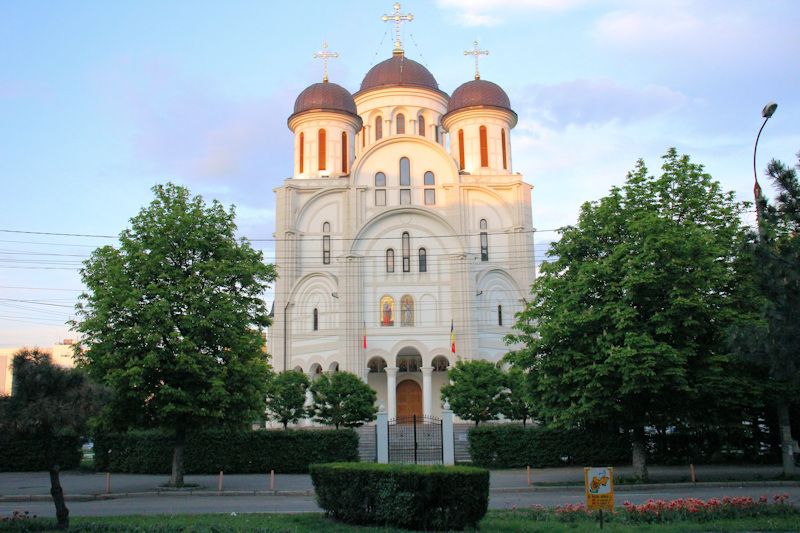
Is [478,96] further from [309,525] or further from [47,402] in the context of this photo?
[309,525]

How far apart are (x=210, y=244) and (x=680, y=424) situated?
56.0ft

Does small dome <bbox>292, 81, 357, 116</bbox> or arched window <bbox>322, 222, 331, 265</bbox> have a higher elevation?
small dome <bbox>292, 81, 357, 116</bbox>

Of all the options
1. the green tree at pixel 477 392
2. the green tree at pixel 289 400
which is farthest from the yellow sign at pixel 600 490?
the green tree at pixel 289 400

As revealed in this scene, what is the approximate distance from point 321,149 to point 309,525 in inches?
1620

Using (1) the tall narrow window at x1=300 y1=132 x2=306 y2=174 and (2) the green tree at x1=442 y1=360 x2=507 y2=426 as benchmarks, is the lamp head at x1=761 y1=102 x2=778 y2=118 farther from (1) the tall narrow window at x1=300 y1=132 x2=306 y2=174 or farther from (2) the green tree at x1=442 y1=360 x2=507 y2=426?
(1) the tall narrow window at x1=300 y1=132 x2=306 y2=174

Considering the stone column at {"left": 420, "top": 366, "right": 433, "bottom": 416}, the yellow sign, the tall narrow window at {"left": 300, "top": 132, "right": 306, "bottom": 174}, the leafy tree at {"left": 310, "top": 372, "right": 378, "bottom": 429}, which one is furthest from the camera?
the tall narrow window at {"left": 300, "top": 132, "right": 306, "bottom": 174}

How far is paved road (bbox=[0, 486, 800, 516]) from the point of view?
17969mm

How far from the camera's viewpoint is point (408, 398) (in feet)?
159

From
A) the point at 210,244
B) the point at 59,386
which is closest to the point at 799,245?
the point at 59,386

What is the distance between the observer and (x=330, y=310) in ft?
154

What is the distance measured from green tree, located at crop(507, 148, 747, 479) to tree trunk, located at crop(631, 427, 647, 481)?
0.10ft

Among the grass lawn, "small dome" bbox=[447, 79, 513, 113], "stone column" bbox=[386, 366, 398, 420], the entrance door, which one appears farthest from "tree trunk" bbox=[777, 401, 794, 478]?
"small dome" bbox=[447, 79, 513, 113]

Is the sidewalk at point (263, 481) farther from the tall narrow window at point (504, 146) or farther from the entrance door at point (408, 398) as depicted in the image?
the tall narrow window at point (504, 146)

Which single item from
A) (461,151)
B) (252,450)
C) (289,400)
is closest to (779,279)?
(252,450)
